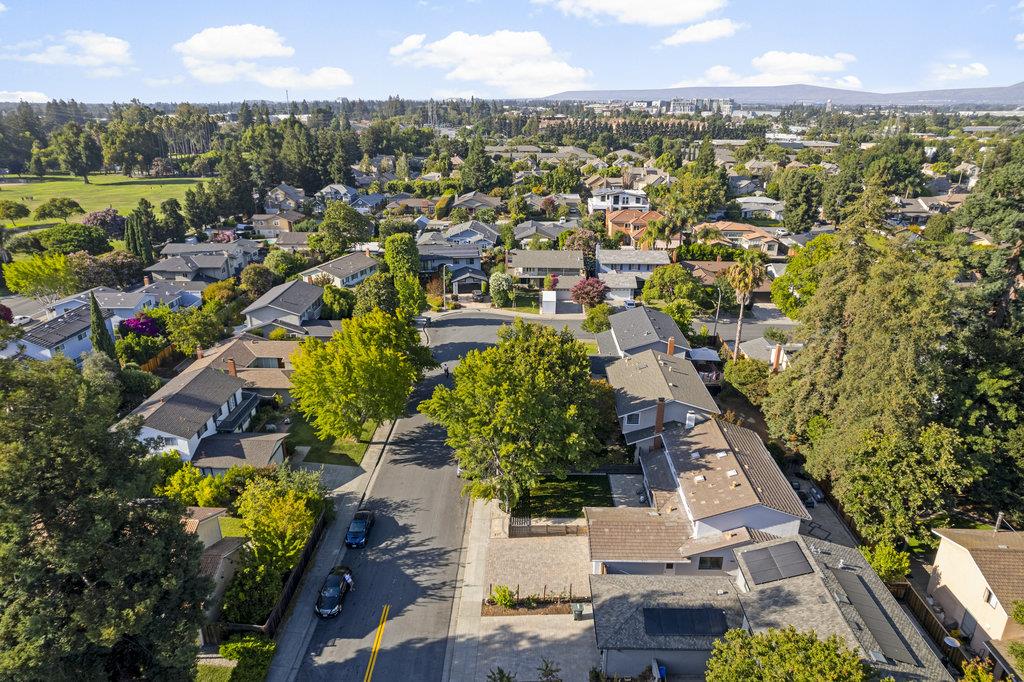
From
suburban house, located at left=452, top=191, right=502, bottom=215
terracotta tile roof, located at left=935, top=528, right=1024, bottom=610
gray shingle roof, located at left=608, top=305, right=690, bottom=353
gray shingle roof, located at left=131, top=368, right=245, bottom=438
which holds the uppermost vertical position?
suburban house, located at left=452, top=191, right=502, bottom=215

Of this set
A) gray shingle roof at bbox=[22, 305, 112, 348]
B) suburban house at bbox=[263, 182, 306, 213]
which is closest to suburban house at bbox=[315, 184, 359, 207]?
suburban house at bbox=[263, 182, 306, 213]

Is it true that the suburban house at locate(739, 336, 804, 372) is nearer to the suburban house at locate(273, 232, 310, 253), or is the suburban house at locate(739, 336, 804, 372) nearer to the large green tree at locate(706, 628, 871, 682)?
the large green tree at locate(706, 628, 871, 682)

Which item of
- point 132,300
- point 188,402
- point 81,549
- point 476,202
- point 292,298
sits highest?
point 476,202

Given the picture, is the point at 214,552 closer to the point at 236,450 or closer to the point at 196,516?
the point at 196,516

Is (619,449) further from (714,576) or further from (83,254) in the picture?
(83,254)

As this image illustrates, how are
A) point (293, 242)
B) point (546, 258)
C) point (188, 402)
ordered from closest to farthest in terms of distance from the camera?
point (188, 402)
point (546, 258)
point (293, 242)

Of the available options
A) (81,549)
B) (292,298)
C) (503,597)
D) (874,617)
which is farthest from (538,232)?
(81,549)
